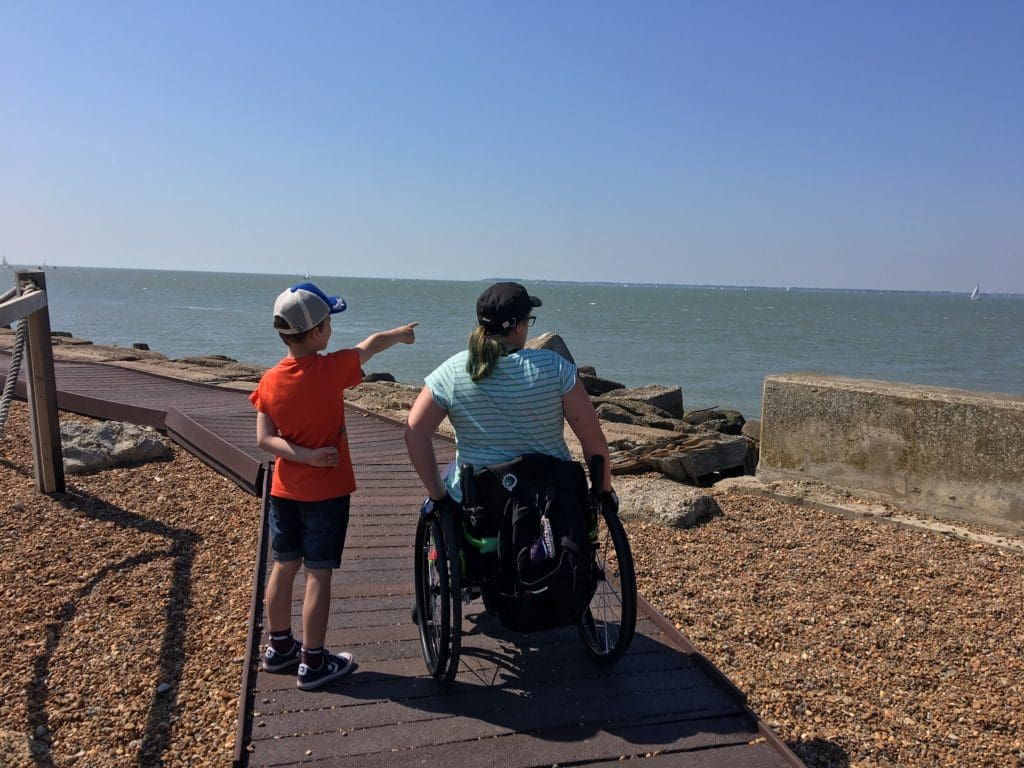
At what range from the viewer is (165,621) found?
169 inches

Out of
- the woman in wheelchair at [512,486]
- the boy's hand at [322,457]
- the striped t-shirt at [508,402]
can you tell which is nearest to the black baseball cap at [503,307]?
the woman in wheelchair at [512,486]

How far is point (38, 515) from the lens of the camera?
18.5ft

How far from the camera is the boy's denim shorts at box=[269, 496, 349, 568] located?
10.5ft

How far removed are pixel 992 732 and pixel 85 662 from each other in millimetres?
3841

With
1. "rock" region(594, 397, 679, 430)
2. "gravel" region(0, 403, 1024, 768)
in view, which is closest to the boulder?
"rock" region(594, 397, 679, 430)

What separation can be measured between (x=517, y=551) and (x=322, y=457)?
2.57 feet

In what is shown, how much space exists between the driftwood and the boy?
14.2ft

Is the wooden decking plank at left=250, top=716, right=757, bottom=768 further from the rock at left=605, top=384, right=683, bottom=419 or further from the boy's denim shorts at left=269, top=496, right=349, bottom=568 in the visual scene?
the rock at left=605, top=384, right=683, bottom=419

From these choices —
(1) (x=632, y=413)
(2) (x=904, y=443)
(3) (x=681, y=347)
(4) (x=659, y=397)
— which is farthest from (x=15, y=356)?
(3) (x=681, y=347)

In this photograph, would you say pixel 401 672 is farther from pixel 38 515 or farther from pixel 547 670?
pixel 38 515

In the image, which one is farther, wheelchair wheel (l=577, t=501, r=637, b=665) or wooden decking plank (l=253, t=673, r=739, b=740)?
wheelchair wheel (l=577, t=501, r=637, b=665)

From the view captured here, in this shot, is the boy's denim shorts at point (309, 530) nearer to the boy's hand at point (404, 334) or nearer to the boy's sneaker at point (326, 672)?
the boy's sneaker at point (326, 672)

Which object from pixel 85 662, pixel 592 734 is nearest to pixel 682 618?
pixel 592 734

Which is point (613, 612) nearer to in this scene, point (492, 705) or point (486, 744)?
point (492, 705)
